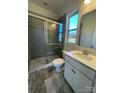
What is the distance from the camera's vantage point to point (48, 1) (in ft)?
10.3

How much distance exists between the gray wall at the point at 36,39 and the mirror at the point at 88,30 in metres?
1.93

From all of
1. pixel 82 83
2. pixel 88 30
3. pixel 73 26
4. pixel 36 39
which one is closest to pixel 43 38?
pixel 36 39

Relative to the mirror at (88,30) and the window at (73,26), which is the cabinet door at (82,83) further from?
the window at (73,26)

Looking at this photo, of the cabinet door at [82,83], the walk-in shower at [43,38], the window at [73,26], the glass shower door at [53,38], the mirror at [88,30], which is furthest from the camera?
the glass shower door at [53,38]

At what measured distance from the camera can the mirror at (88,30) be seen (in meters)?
1.83

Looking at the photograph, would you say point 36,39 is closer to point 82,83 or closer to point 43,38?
point 43,38

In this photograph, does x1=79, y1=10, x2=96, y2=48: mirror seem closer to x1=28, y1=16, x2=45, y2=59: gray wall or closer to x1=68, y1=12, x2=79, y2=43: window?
x1=68, y1=12, x2=79, y2=43: window

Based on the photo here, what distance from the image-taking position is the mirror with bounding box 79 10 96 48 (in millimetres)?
1829

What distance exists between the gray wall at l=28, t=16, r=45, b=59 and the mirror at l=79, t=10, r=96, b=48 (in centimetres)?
193

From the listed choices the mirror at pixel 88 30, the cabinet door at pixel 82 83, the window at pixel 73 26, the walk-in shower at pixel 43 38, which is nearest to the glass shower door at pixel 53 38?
the walk-in shower at pixel 43 38

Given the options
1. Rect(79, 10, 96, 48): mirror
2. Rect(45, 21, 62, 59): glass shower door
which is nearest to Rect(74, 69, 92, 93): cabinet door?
Rect(79, 10, 96, 48): mirror

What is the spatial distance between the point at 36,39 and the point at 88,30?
7.61 feet
